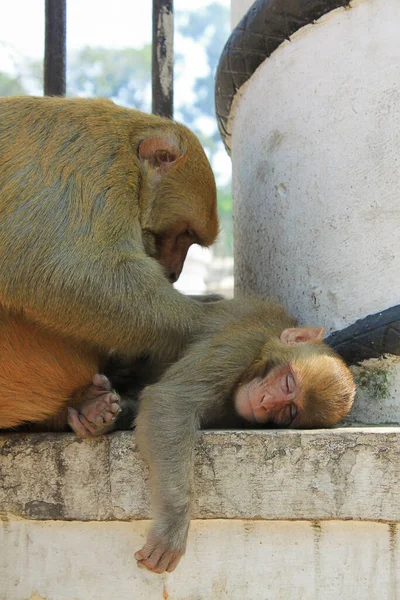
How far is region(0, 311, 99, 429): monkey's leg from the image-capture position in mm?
3117

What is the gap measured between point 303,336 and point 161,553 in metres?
1.07

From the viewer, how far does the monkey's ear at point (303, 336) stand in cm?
330

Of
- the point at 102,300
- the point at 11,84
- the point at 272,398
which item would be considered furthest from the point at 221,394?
the point at 11,84

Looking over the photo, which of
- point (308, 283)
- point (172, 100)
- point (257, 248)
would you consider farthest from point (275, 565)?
point (172, 100)

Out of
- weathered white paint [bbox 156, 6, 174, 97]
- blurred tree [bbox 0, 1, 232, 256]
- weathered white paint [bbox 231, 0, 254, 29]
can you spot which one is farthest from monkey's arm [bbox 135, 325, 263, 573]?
blurred tree [bbox 0, 1, 232, 256]

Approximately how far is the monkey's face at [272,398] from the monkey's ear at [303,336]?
0.41ft

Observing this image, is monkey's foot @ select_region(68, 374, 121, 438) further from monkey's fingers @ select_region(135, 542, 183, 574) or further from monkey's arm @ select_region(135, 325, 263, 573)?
monkey's fingers @ select_region(135, 542, 183, 574)

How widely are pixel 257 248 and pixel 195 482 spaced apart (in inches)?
59.5

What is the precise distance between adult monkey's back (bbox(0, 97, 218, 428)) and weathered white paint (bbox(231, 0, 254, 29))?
3.76 ft

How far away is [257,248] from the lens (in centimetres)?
402

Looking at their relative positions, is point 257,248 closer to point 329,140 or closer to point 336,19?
point 329,140

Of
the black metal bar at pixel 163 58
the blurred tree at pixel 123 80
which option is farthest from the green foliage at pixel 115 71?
the black metal bar at pixel 163 58

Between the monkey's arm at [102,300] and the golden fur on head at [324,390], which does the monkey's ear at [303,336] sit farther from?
the monkey's arm at [102,300]

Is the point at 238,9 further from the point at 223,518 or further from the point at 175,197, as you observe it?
the point at 223,518
